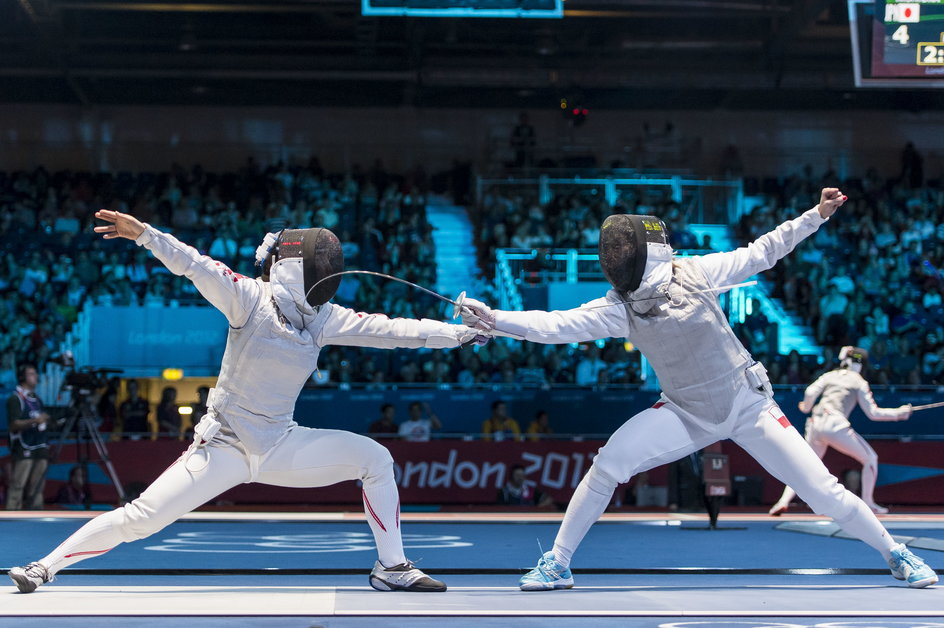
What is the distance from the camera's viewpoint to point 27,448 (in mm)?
10422

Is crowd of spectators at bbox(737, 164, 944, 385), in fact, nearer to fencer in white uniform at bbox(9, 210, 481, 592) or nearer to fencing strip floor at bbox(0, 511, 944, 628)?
fencing strip floor at bbox(0, 511, 944, 628)

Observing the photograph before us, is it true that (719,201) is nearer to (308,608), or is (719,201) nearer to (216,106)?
(216,106)

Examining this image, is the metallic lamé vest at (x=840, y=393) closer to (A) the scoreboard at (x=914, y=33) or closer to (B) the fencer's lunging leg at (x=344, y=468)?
(A) the scoreboard at (x=914, y=33)

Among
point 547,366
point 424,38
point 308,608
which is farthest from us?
point 424,38

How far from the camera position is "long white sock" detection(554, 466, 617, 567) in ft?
16.1

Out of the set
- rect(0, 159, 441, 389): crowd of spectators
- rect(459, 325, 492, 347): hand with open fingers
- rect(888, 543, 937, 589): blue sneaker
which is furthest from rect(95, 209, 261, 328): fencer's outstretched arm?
rect(0, 159, 441, 389): crowd of spectators

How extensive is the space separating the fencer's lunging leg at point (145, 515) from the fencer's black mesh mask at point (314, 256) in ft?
2.76

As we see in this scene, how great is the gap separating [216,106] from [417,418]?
32.1 ft

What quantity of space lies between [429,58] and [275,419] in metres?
14.8

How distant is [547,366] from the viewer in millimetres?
13578

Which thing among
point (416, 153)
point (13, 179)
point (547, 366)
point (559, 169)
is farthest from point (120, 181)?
point (547, 366)

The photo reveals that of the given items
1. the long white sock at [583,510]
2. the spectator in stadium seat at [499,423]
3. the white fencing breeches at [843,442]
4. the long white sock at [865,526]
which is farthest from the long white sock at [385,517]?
the spectator in stadium seat at [499,423]

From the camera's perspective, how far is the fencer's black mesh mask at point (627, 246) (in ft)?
16.2

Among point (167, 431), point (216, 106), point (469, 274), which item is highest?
point (216, 106)
